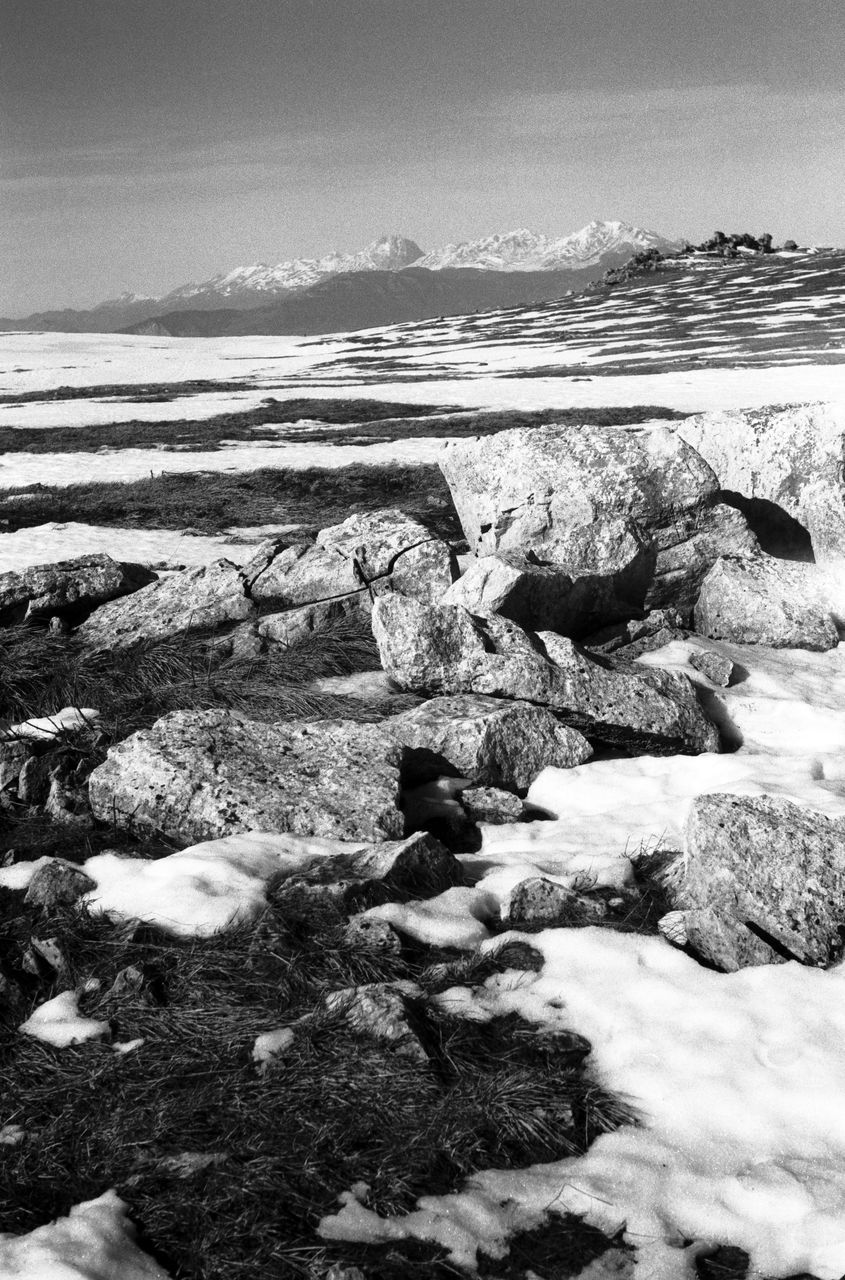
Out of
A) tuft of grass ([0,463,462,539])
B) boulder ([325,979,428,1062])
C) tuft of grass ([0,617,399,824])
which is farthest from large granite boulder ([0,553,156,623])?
boulder ([325,979,428,1062])

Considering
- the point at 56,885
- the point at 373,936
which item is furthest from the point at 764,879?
the point at 56,885

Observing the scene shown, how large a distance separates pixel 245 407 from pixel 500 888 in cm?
4150

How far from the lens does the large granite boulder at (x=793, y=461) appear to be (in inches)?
471

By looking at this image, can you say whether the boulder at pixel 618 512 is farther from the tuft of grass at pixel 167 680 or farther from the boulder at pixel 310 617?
the tuft of grass at pixel 167 680

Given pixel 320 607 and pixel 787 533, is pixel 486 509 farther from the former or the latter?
pixel 787 533

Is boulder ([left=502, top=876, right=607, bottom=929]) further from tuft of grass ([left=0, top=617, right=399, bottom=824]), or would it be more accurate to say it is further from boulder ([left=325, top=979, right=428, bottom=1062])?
tuft of grass ([left=0, top=617, right=399, bottom=824])

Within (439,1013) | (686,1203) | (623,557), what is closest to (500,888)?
(439,1013)

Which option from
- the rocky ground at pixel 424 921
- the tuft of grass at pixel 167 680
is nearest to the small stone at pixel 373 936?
the rocky ground at pixel 424 921

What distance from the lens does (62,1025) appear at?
4938 mm

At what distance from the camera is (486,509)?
1221cm

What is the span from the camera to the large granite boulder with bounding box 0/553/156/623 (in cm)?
1075

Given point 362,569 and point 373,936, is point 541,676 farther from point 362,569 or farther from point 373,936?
point 373,936

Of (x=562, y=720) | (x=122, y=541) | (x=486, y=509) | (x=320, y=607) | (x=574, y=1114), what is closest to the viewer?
(x=574, y=1114)

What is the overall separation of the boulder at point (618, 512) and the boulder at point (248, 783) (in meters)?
4.21
